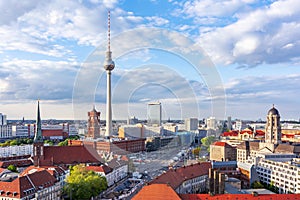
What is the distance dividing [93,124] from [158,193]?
50.8 m

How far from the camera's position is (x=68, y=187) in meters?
26.9

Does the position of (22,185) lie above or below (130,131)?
below

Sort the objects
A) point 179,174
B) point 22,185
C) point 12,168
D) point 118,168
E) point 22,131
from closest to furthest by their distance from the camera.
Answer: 1. point 22,185
2. point 179,174
3. point 12,168
4. point 118,168
5. point 22,131

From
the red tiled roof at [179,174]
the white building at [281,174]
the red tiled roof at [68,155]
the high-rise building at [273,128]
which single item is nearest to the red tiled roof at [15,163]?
the red tiled roof at [68,155]

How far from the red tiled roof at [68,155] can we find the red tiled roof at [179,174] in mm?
16195

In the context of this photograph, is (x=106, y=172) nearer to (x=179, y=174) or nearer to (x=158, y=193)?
(x=179, y=174)

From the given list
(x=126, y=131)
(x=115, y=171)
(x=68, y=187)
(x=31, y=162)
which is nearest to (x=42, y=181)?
(x=68, y=187)

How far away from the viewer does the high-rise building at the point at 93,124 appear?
6744cm

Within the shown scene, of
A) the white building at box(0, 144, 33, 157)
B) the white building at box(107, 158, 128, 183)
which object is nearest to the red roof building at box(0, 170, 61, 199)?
the white building at box(107, 158, 128, 183)

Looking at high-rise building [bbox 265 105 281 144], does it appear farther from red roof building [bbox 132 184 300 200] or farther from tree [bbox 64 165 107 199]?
red roof building [bbox 132 184 300 200]

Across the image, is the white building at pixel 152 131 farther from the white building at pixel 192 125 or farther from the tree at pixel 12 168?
the tree at pixel 12 168

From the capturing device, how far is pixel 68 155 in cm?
4238

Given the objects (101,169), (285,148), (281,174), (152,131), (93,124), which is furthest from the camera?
(152,131)

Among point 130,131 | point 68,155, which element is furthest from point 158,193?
point 130,131
